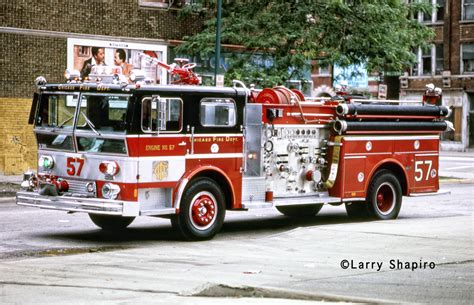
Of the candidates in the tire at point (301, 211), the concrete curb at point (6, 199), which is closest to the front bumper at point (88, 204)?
the tire at point (301, 211)

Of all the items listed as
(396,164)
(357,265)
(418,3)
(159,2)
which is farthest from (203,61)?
(357,265)

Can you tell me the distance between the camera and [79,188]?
48.5 ft

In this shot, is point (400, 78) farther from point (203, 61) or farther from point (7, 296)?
point (7, 296)

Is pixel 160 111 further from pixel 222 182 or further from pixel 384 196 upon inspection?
pixel 384 196

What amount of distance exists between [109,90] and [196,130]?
1464 mm

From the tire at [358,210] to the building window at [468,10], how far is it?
4210 cm

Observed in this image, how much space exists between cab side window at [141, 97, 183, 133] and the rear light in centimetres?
67

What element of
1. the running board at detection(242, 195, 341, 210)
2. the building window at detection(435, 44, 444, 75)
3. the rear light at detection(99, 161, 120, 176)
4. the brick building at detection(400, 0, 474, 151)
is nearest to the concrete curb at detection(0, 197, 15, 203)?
the running board at detection(242, 195, 341, 210)

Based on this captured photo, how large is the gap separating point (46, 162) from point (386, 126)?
6.31 meters

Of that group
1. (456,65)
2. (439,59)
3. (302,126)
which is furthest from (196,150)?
(439,59)

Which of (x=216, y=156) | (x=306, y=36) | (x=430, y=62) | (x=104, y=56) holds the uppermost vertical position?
(x=430, y=62)

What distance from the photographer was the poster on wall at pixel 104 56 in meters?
29.6

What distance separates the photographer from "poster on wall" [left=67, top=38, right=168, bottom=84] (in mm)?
29562

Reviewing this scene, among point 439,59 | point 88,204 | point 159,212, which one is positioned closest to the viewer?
point 88,204
